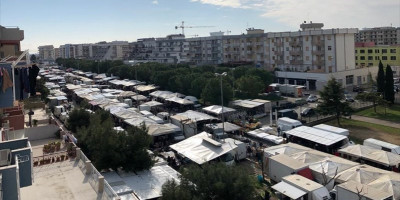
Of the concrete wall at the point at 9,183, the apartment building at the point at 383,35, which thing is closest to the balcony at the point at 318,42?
the apartment building at the point at 383,35

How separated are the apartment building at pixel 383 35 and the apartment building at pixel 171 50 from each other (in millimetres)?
47197

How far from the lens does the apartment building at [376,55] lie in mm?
60534

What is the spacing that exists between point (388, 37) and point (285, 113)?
74248 mm

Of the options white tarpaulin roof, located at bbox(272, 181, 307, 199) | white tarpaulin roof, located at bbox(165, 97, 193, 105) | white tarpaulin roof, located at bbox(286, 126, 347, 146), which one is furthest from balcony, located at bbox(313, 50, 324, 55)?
white tarpaulin roof, located at bbox(272, 181, 307, 199)

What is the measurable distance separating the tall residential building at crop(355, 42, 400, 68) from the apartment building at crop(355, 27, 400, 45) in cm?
2958

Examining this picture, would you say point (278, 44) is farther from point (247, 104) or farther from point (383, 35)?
point (383, 35)

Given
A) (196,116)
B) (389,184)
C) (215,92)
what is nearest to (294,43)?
(215,92)

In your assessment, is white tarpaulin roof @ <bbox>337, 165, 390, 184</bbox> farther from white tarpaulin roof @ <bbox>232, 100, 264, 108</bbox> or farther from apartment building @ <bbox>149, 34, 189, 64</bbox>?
apartment building @ <bbox>149, 34, 189, 64</bbox>

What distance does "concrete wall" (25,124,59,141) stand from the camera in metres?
19.2

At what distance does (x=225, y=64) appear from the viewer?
6669 centimetres

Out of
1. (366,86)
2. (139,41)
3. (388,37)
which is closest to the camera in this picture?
(366,86)

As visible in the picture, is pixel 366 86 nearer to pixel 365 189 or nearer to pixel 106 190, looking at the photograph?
pixel 365 189

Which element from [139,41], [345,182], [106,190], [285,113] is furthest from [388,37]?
[106,190]

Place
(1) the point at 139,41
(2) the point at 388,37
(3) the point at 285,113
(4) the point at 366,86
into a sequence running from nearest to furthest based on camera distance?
(3) the point at 285,113, (4) the point at 366,86, (2) the point at 388,37, (1) the point at 139,41
